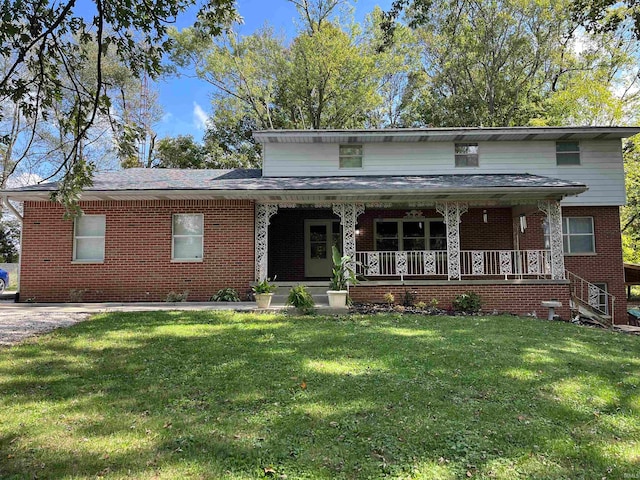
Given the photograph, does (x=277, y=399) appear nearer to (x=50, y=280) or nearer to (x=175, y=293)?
(x=175, y=293)

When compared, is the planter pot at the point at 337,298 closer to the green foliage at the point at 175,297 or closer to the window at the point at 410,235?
the green foliage at the point at 175,297

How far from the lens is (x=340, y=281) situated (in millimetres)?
10359

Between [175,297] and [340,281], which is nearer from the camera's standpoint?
[340,281]

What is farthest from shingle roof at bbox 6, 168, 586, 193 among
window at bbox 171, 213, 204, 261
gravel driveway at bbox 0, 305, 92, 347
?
gravel driveway at bbox 0, 305, 92, 347

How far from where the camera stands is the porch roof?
1093 centimetres

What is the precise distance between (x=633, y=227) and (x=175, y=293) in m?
27.3

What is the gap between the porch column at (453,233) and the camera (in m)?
11.2

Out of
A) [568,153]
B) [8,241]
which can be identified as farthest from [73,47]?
[8,241]

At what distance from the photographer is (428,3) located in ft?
26.5

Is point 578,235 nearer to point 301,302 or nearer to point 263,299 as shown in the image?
point 301,302

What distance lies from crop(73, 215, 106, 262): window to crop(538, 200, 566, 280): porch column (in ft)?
40.4

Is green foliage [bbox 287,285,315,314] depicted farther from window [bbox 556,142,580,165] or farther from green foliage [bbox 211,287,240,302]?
window [bbox 556,142,580,165]

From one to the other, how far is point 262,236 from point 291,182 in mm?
1859

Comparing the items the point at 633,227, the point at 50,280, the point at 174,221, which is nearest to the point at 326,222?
the point at 174,221
